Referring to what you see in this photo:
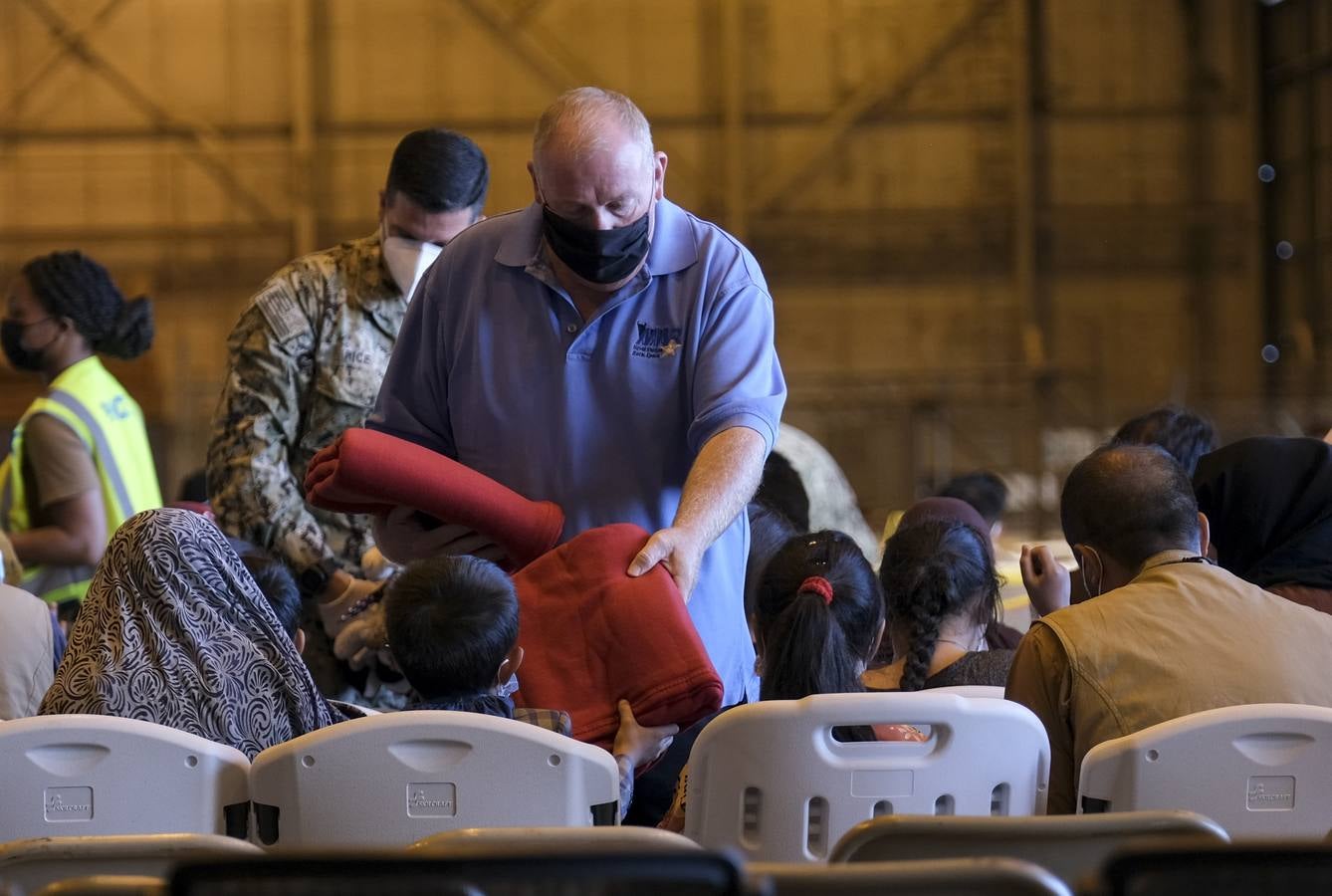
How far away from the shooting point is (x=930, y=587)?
112 inches

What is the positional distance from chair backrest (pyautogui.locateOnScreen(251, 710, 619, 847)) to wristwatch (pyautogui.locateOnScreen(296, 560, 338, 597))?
1.30 metres

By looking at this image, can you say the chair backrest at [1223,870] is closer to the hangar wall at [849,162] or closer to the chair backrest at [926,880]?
the chair backrest at [926,880]

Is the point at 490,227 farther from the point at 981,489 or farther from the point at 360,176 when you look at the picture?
the point at 360,176

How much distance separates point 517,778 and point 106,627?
0.60m

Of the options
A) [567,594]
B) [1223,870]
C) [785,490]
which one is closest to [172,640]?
[567,594]

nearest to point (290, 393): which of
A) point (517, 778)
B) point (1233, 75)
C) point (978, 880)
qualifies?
point (517, 778)

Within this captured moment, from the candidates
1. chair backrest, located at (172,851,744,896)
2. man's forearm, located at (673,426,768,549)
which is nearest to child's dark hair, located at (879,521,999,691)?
man's forearm, located at (673,426,768,549)

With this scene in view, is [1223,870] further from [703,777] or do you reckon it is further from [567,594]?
[567,594]

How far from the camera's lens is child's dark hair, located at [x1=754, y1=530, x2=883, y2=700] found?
2469 mm

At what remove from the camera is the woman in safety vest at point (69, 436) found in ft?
12.4

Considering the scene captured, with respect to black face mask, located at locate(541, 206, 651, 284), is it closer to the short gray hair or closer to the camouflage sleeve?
the short gray hair

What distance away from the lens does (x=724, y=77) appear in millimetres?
12289

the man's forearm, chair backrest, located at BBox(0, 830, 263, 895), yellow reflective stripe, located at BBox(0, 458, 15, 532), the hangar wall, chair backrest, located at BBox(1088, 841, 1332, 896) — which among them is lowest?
chair backrest, located at BBox(0, 830, 263, 895)

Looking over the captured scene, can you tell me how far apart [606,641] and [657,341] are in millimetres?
515
